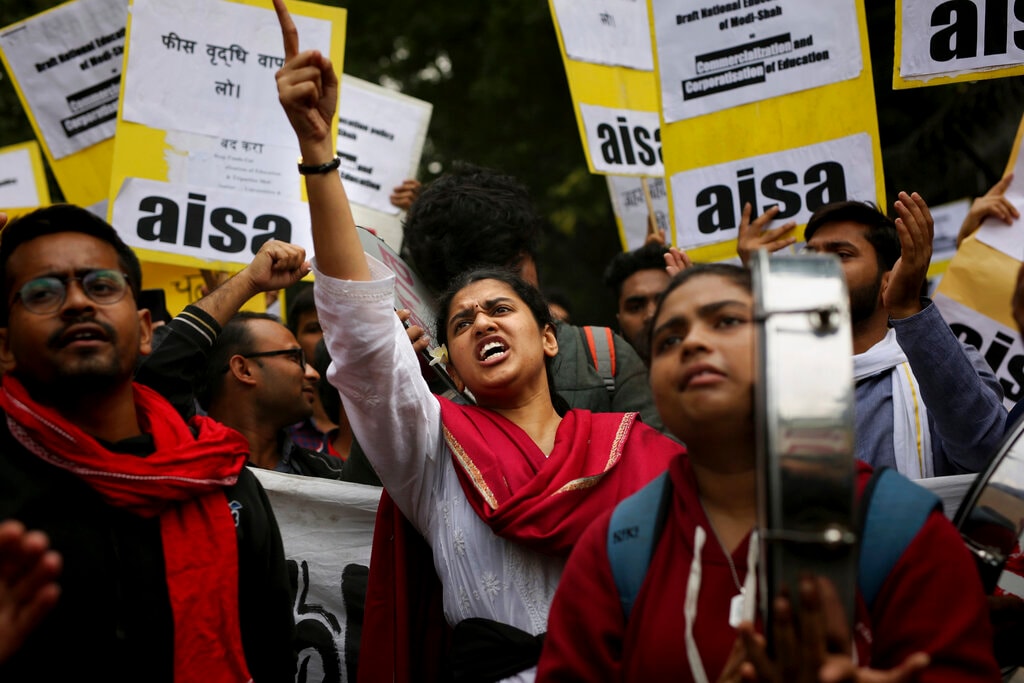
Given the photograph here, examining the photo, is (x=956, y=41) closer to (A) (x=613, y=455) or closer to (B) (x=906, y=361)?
(B) (x=906, y=361)

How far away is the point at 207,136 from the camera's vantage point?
488 cm

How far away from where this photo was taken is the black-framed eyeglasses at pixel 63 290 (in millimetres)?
2535

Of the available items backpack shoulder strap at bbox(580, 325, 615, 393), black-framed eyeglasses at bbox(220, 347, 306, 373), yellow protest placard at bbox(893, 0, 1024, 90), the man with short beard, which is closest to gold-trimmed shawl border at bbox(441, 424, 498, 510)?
backpack shoulder strap at bbox(580, 325, 615, 393)

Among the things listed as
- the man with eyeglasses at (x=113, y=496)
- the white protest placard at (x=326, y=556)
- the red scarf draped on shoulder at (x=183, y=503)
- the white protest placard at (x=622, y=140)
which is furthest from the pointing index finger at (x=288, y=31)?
the white protest placard at (x=622, y=140)

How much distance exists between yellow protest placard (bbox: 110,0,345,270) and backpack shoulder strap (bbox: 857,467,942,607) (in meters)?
3.36

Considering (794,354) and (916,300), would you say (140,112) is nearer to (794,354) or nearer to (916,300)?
(916,300)

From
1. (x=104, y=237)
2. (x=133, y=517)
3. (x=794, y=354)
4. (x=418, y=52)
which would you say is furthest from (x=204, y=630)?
(x=418, y=52)

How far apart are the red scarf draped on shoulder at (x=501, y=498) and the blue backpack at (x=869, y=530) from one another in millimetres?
495

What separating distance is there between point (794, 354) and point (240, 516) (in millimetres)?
1536

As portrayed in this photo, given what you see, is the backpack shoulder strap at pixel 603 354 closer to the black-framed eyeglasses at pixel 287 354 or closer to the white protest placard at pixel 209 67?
the black-framed eyeglasses at pixel 287 354

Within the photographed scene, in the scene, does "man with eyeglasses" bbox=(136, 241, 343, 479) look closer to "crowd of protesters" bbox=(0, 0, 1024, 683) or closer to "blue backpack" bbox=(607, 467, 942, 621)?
"crowd of protesters" bbox=(0, 0, 1024, 683)

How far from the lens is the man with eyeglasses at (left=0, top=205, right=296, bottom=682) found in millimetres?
2367

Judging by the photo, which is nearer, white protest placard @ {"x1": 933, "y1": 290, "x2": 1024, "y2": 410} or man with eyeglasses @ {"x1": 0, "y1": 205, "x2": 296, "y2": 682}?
man with eyeglasses @ {"x1": 0, "y1": 205, "x2": 296, "y2": 682}

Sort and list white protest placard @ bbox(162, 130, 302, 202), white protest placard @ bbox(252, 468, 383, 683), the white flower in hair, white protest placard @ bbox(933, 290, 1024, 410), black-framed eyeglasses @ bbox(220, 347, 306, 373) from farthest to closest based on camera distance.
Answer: white protest placard @ bbox(162, 130, 302, 202) → black-framed eyeglasses @ bbox(220, 347, 306, 373) → white protest placard @ bbox(933, 290, 1024, 410) → white protest placard @ bbox(252, 468, 383, 683) → the white flower in hair
